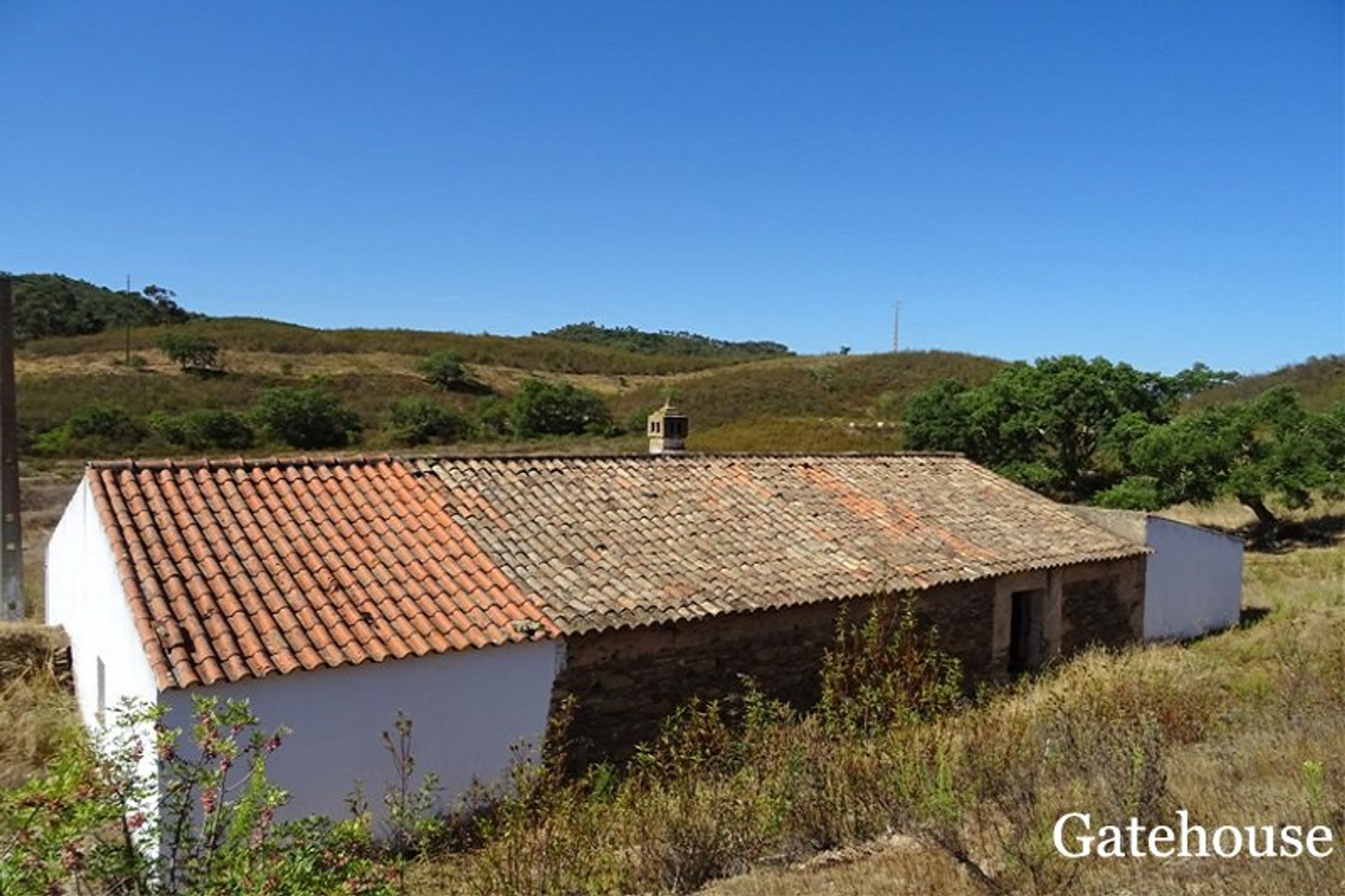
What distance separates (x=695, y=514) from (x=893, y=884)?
7.07m

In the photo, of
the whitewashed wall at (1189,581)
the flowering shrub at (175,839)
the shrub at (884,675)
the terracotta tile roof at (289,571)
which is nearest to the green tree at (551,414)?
the whitewashed wall at (1189,581)

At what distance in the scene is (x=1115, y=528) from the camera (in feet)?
50.7

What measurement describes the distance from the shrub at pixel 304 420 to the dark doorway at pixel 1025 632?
32505mm

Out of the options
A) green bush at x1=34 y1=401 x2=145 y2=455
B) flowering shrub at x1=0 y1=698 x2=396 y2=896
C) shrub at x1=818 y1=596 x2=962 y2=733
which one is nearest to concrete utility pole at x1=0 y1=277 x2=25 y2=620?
flowering shrub at x1=0 y1=698 x2=396 y2=896

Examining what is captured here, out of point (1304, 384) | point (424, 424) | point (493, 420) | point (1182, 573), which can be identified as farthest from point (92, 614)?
point (1304, 384)

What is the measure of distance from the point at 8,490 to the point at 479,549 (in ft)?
25.8

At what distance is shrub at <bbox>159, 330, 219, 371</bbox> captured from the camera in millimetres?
54844

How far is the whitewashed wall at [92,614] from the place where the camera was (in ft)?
24.2

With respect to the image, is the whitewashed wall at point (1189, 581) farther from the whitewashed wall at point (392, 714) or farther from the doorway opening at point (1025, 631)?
the whitewashed wall at point (392, 714)

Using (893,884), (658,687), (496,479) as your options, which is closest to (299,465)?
(496,479)

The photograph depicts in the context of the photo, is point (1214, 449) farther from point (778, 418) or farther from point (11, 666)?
point (11, 666)

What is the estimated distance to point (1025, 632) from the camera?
44.3ft

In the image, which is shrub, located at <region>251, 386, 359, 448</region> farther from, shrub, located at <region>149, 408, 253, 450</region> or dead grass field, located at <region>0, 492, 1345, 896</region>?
dead grass field, located at <region>0, 492, 1345, 896</region>

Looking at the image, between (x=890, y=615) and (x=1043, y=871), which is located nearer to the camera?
(x=1043, y=871)
